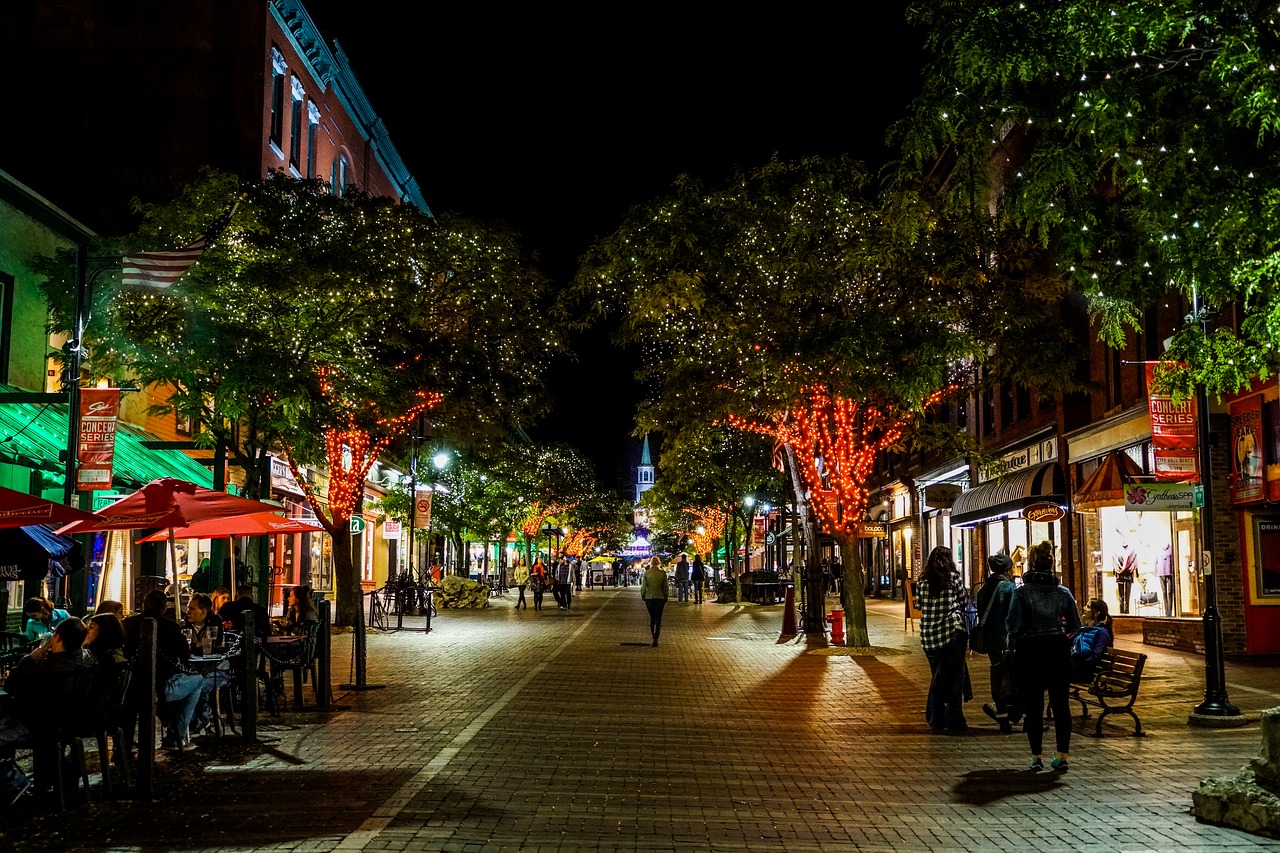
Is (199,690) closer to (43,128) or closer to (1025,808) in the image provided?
(1025,808)

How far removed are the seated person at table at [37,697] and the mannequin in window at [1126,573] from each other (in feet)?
70.4

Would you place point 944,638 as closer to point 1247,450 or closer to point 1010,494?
point 1247,450

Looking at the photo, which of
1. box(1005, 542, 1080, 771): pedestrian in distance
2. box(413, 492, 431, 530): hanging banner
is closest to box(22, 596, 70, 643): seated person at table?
box(1005, 542, 1080, 771): pedestrian in distance

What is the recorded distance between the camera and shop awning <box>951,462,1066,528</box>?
27609mm

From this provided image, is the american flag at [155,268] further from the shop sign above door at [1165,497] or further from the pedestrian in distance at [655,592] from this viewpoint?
the shop sign above door at [1165,497]

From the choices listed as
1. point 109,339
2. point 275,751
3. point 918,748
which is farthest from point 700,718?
point 109,339

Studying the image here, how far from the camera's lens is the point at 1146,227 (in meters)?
10.6

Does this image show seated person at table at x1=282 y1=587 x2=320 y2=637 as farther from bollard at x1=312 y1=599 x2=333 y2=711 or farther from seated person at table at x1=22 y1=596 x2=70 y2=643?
seated person at table at x1=22 y1=596 x2=70 y2=643

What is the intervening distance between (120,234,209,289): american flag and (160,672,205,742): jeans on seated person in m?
7.00

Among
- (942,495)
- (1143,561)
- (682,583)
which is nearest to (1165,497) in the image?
(1143,561)

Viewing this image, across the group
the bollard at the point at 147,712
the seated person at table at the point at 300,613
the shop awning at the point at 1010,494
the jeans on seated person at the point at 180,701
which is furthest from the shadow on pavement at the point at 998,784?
the shop awning at the point at 1010,494

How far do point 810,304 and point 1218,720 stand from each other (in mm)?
10228

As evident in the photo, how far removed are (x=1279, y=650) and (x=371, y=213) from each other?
1812 centimetres

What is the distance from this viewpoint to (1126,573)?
24.3 m
